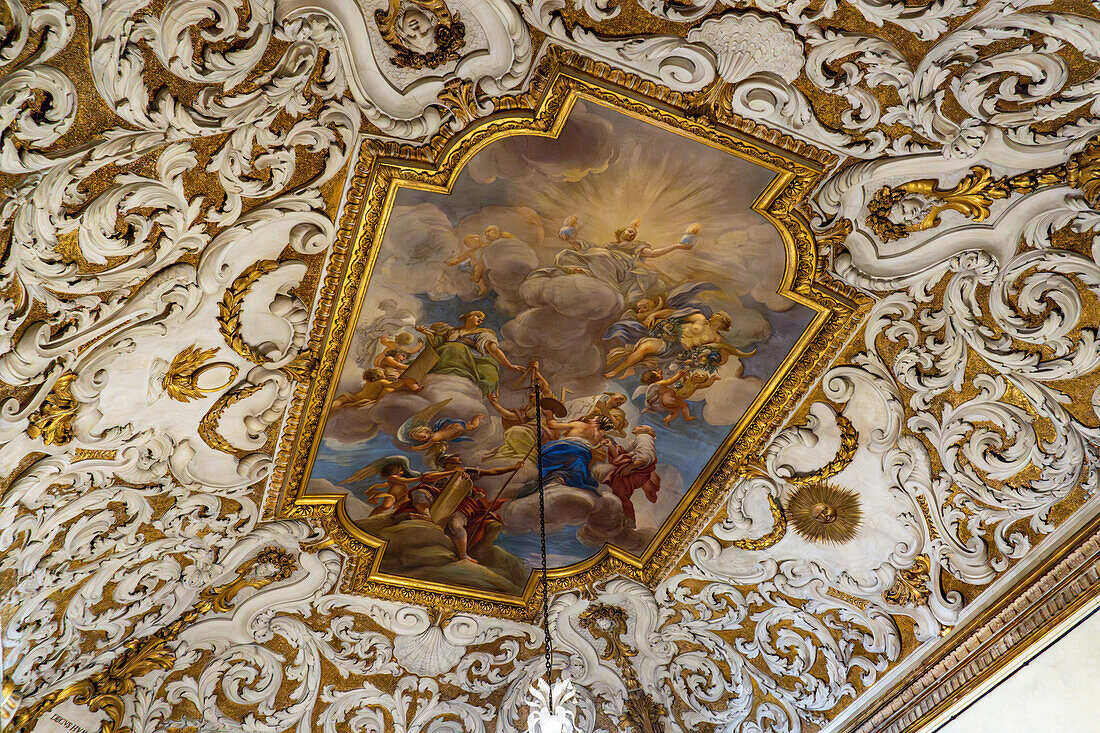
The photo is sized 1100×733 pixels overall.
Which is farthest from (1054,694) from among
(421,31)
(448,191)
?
(421,31)

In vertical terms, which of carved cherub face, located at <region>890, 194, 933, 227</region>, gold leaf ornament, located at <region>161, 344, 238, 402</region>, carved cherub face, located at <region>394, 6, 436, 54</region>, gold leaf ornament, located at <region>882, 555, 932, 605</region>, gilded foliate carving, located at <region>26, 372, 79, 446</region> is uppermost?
carved cherub face, located at <region>890, 194, 933, 227</region>

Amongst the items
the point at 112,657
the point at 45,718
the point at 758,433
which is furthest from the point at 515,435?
the point at 45,718

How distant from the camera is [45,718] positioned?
7.06 metres

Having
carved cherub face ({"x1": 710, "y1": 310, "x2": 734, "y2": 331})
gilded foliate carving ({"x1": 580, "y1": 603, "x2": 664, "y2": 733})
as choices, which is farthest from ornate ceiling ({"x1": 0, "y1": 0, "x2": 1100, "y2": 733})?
gilded foliate carving ({"x1": 580, "y1": 603, "x2": 664, "y2": 733})

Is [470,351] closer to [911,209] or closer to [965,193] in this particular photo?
[911,209]

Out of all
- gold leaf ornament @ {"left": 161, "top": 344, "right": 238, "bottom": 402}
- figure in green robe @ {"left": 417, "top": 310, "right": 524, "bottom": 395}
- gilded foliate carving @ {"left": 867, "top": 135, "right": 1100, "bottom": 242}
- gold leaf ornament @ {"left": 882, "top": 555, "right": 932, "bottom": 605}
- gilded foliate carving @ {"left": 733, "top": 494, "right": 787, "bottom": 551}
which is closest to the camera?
gilded foliate carving @ {"left": 867, "top": 135, "right": 1100, "bottom": 242}

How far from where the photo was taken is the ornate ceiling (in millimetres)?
4891

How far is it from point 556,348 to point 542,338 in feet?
0.55

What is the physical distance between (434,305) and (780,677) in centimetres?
484

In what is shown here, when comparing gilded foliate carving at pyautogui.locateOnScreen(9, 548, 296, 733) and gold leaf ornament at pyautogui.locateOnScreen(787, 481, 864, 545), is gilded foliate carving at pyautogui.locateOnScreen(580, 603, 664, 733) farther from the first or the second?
gilded foliate carving at pyautogui.locateOnScreen(9, 548, 296, 733)

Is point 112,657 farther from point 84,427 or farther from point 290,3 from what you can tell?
point 290,3

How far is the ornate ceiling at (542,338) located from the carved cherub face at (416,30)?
4cm

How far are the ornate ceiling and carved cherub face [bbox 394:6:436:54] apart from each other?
4 centimetres

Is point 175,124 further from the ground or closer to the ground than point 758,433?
further from the ground
